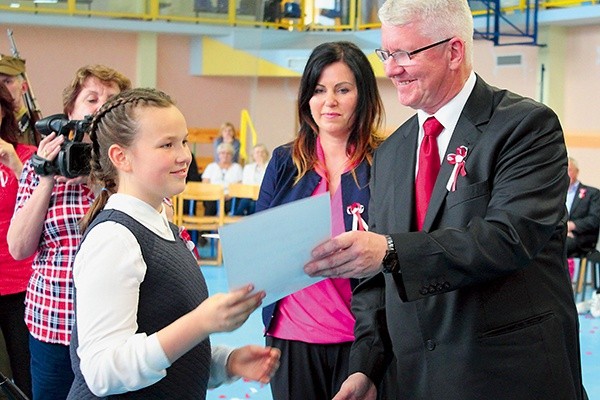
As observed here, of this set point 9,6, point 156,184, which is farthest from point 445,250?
point 9,6

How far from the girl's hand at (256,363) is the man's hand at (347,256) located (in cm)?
35

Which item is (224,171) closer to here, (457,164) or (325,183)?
(325,183)

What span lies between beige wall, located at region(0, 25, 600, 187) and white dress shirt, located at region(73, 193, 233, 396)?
37.0 feet

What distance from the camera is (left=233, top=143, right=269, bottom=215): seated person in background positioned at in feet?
40.6

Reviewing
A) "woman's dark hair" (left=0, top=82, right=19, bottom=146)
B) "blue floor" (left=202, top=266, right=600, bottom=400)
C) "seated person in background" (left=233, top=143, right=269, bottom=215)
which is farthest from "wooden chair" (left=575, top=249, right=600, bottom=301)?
"woman's dark hair" (left=0, top=82, right=19, bottom=146)

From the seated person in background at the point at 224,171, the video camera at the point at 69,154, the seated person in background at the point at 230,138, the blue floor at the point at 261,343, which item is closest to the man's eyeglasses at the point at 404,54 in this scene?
the video camera at the point at 69,154

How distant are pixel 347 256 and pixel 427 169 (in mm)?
407

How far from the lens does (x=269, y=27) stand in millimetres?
16406

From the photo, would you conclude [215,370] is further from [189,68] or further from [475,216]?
[189,68]

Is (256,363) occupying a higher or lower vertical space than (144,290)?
lower

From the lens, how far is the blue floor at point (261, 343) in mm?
5488

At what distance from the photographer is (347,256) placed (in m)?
1.86

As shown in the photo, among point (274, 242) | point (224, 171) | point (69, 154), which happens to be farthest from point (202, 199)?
point (274, 242)

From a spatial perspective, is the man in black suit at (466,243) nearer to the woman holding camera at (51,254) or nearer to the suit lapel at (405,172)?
the suit lapel at (405,172)
